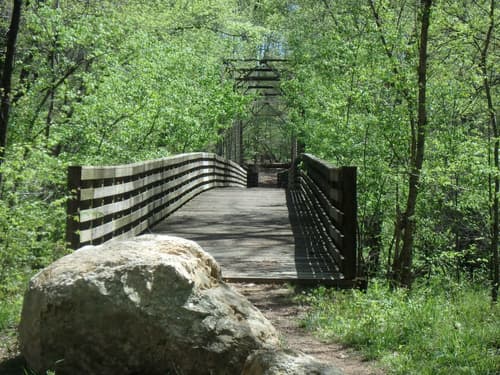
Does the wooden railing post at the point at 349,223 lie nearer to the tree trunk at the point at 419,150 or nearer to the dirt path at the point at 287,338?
the dirt path at the point at 287,338

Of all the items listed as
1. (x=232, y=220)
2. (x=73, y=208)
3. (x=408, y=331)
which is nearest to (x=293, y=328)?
(x=408, y=331)

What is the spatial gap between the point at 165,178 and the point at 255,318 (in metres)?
9.01

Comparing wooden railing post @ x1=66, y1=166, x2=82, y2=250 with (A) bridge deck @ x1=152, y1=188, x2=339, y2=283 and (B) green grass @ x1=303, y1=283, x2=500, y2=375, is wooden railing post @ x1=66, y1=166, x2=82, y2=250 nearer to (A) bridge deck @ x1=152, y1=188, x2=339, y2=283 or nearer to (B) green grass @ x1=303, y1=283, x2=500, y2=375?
(A) bridge deck @ x1=152, y1=188, x2=339, y2=283

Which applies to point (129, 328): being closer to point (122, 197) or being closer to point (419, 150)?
point (122, 197)

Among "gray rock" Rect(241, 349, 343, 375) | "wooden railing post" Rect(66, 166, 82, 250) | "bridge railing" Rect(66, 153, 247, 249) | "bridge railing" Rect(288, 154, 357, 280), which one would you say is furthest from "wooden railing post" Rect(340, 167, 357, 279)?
"gray rock" Rect(241, 349, 343, 375)

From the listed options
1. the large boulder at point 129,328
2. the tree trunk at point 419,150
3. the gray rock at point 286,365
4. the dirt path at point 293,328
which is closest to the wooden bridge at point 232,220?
the dirt path at point 293,328

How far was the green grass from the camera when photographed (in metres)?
4.91

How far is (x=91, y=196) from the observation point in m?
7.50

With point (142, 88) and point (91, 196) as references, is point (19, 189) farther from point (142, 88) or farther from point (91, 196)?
point (142, 88)

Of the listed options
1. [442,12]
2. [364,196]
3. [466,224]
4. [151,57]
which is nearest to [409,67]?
[442,12]

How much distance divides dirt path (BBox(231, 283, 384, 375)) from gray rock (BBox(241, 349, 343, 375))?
62.4 inches

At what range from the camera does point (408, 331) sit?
575 cm

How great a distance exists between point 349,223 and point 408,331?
95.5 inches

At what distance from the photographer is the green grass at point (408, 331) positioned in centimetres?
491
